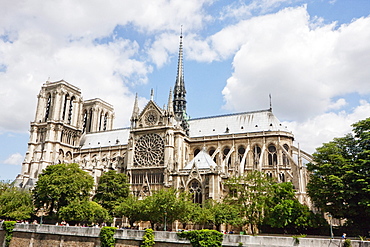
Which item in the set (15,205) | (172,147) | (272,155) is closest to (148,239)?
(15,205)

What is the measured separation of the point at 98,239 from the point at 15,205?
19.5 metres

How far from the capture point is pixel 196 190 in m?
40.2

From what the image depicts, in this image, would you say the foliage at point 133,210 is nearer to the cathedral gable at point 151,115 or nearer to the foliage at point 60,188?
the foliage at point 60,188

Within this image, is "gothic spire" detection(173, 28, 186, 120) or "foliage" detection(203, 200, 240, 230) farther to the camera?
"gothic spire" detection(173, 28, 186, 120)

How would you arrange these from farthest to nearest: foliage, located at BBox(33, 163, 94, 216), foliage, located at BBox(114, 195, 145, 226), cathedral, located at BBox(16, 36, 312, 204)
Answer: cathedral, located at BBox(16, 36, 312, 204), foliage, located at BBox(33, 163, 94, 216), foliage, located at BBox(114, 195, 145, 226)

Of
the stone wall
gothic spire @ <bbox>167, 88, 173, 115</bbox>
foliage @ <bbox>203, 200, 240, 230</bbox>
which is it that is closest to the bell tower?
gothic spire @ <bbox>167, 88, 173, 115</bbox>

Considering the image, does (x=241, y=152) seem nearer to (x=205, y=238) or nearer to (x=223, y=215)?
(x=223, y=215)

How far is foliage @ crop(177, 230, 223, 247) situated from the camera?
24875mm

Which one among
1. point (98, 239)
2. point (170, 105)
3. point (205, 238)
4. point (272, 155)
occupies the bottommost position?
point (98, 239)

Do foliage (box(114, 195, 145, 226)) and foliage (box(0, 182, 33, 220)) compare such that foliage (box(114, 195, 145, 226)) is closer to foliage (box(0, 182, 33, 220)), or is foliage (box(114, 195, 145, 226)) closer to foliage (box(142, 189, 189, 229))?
foliage (box(142, 189, 189, 229))

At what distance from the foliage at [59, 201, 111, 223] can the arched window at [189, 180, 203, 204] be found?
39.8 ft

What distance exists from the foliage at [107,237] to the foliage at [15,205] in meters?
18.3

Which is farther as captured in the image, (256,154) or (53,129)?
(53,129)

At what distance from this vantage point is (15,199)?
4309 centimetres
